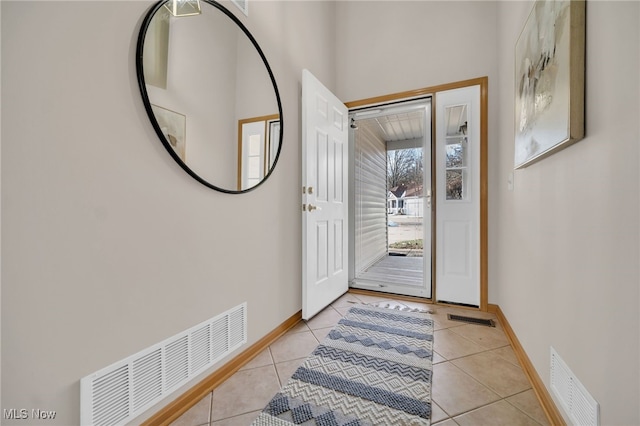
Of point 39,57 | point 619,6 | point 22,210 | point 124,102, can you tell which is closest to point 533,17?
point 619,6

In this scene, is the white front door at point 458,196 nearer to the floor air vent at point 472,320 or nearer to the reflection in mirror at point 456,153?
the reflection in mirror at point 456,153

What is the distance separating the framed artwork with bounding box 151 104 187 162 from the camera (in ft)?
3.70

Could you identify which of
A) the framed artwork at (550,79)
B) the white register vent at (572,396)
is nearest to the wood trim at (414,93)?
the framed artwork at (550,79)

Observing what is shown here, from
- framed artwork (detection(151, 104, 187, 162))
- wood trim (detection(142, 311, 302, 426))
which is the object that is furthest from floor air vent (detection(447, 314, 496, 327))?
framed artwork (detection(151, 104, 187, 162))

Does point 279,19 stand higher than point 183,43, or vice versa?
point 279,19

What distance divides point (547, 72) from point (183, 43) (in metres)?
1.59

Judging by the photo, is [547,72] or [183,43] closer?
[547,72]

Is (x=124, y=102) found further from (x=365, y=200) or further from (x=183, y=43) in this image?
(x=365, y=200)

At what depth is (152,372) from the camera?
1108mm

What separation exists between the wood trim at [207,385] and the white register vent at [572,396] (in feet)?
4.83

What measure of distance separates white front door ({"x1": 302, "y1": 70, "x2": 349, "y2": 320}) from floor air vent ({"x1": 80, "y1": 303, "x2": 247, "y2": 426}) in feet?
2.52

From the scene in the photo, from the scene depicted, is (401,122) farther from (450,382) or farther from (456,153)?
(450,382)

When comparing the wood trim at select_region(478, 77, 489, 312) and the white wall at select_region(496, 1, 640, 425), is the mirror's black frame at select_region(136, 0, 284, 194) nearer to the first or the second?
the white wall at select_region(496, 1, 640, 425)

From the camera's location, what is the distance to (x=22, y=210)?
78 centimetres
